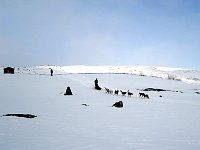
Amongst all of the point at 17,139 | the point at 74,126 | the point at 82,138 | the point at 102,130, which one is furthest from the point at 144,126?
the point at 17,139

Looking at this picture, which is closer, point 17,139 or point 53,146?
point 53,146

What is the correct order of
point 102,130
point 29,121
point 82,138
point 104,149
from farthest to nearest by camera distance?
point 29,121 < point 102,130 < point 82,138 < point 104,149

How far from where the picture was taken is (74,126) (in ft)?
40.2

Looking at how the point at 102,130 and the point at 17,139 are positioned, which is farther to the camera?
the point at 102,130

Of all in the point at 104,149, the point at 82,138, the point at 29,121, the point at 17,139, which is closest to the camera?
the point at 104,149

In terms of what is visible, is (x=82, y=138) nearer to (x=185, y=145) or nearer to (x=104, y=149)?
(x=104, y=149)

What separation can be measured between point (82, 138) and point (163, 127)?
499 cm

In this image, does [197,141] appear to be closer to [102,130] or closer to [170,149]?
[170,149]

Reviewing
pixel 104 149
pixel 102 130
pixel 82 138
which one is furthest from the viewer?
pixel 102 130

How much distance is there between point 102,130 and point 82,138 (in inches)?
74.1

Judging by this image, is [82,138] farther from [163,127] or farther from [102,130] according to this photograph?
[163,127]

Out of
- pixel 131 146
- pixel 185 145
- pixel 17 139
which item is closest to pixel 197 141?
pixel 185 145

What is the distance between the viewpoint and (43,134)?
10188 mm

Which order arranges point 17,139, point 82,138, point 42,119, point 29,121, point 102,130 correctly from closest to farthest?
point 17,139
point 82,138
point 102,130
point 29,121
point 42,119
